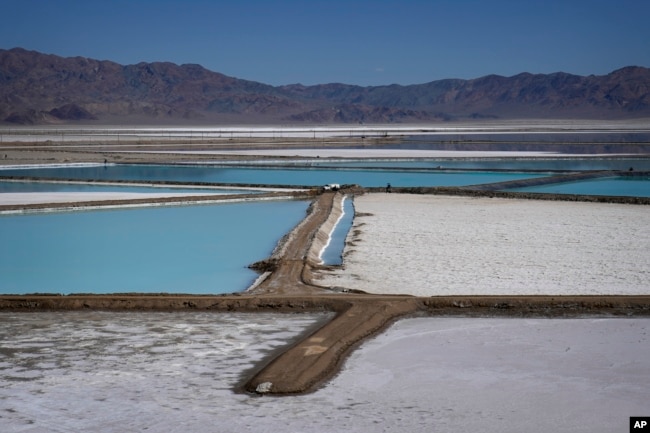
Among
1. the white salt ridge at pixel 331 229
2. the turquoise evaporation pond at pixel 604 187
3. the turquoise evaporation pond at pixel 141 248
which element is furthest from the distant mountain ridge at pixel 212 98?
the turquoise evaporation pond at pixel 141 248

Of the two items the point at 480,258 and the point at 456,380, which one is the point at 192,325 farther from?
the point at 480,258

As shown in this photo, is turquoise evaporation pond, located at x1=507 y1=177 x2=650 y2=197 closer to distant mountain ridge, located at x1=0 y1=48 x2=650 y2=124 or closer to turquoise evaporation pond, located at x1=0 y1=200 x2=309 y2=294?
turquoise evaporation pond, located at x1=0 y1=200 x2=309 y2=294

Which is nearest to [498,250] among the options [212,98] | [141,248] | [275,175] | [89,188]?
[141,248]

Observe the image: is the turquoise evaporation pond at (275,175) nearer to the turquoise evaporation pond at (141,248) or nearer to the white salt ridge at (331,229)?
the white salt ridge at (331,229)

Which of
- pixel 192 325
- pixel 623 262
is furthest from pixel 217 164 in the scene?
pixel 192 325

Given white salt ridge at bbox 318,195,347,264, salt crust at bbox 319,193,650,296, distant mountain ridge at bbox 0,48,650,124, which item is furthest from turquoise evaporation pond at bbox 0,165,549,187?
distant mountain ridge at bbox 0,48,650,124

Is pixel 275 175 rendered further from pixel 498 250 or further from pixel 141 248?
pixel 498 250
